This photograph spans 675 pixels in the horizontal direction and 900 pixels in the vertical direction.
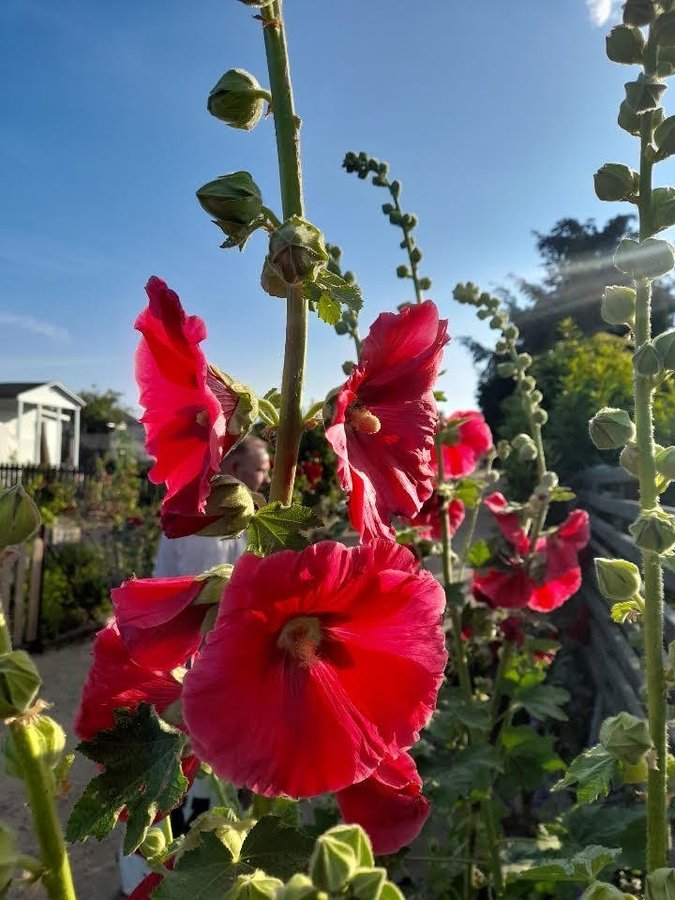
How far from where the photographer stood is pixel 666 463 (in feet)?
3.35

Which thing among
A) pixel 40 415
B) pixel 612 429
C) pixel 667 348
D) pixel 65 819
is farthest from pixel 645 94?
pixel 40 415

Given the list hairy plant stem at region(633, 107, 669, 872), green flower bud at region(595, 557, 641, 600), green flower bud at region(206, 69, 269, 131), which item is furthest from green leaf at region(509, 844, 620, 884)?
green flower bud at region(206, 69, 269, 131)

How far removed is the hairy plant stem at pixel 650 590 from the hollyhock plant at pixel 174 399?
24.1 inches

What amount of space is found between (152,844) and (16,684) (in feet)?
1.03

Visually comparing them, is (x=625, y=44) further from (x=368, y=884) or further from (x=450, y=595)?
(x=450, y=595)

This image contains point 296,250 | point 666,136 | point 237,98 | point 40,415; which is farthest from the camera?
point 40,415

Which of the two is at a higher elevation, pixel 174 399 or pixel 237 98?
pixel 237 98

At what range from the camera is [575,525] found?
95.5 inches

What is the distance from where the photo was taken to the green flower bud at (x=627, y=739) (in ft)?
3.06

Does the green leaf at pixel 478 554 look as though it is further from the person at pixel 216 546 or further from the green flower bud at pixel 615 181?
the green flower bud at pixel 615 181

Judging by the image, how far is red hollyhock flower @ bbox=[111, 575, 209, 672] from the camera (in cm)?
65

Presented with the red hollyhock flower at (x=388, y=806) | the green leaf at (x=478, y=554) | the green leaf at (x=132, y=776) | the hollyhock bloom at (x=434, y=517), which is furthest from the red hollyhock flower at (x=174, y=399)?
the green leaf at (x=478, y=554)

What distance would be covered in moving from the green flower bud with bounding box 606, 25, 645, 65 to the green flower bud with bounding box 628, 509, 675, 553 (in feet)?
2.23

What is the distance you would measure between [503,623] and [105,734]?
190 cm
